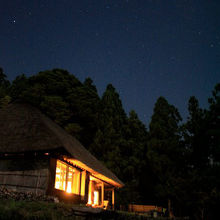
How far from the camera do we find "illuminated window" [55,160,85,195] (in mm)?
13906

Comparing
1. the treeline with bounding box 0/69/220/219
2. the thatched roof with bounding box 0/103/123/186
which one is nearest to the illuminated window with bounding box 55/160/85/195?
the thatched roof with bounding box 0/103/123/186

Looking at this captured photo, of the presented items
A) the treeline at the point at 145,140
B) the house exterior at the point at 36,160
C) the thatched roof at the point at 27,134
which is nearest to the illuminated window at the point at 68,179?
the house exterior at the point at 36,160

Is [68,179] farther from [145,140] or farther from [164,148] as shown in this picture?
[145,140]

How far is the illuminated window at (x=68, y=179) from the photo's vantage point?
13.9m

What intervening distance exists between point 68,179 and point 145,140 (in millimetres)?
17631

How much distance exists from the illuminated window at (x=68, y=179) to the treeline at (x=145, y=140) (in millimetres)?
11518

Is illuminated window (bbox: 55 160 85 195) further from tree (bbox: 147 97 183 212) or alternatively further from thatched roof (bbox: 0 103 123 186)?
tree (bbox: 147 97 183 212)

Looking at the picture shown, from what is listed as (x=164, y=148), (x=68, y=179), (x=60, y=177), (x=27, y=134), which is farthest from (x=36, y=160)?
(x=164, y=148)

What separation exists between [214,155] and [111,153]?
36.1 ft

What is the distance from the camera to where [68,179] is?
15.1 meters

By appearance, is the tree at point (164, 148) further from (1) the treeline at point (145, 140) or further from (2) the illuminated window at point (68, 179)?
(2) the illuminated window at point (68, 179)

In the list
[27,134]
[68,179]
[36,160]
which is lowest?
[68,179]

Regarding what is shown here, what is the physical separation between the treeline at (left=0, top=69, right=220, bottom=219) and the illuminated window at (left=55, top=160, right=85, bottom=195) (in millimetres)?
11518

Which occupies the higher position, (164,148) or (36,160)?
(164,148)
